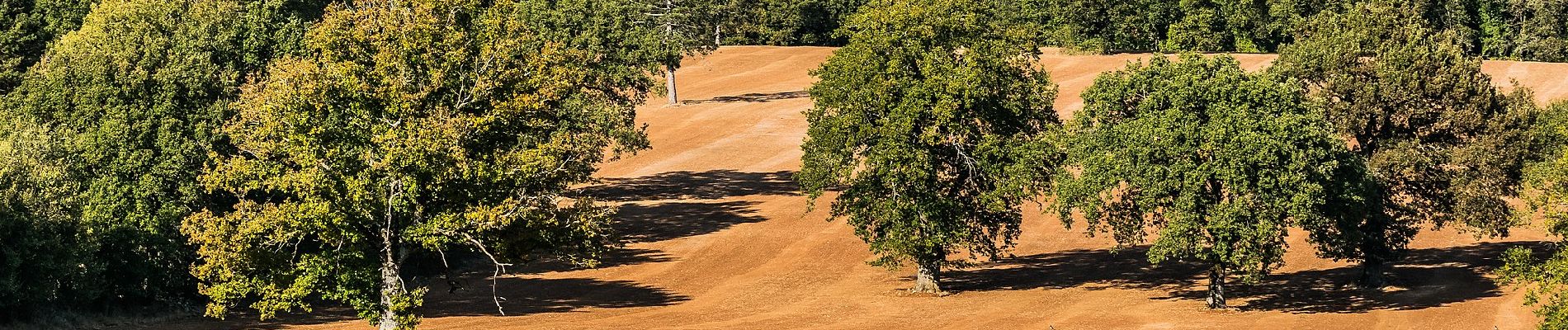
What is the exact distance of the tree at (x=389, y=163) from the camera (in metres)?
46.5

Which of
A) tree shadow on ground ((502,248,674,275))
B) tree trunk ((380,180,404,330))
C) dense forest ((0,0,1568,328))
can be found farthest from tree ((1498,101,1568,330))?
tree shadow on ground ((502,248,674,275))

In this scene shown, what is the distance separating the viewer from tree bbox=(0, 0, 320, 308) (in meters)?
52.5

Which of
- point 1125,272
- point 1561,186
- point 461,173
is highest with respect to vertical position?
point 461,173

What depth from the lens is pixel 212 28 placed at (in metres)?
64.7

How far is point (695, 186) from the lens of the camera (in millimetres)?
95062

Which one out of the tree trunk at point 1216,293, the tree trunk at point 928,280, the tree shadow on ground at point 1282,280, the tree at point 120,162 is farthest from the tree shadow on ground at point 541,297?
the tree trunk at point 1216,293

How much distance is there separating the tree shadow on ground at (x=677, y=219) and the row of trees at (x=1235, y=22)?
72245 mm

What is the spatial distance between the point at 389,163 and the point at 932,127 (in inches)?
822

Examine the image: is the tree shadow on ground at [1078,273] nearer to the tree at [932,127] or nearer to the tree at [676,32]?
the tree at [932,127]

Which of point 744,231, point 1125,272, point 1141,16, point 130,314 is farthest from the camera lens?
point 1141,16

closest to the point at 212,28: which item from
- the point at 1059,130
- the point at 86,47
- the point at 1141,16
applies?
the point at 86,47

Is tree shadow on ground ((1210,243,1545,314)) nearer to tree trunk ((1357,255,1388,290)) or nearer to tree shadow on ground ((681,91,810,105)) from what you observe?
tree trunk ((1357,255,1388,290))

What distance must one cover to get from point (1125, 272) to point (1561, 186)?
24.2 meters

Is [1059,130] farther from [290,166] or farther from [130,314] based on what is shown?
[130,314]
